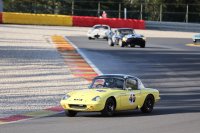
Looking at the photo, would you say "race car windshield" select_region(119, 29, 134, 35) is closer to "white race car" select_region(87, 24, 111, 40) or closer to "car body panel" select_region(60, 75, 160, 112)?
"white race car" select_region(87, 24, 111, 40)

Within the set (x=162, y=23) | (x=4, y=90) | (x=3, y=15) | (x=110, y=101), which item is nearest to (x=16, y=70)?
(x=4, y=90)

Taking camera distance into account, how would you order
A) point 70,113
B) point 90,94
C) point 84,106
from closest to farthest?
point 84,106
point 70,113
point 90,94

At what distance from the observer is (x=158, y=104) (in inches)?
680

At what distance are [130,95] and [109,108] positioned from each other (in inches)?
35.6

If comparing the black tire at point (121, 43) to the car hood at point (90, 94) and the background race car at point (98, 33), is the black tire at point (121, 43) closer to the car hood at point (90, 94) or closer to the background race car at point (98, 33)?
the background race car at point (98, 33)

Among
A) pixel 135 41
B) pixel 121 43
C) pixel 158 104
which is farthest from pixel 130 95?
pixel 121 43

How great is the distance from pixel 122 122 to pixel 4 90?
668 cm

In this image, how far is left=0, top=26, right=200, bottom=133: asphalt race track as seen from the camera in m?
11.8

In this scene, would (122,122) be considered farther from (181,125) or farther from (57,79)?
(57,79)

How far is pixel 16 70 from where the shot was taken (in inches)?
930

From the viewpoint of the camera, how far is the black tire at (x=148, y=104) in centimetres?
1522

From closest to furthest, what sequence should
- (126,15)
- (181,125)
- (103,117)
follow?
(181,125), (103,117), (126,15)

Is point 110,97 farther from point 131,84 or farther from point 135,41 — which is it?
point 135,41

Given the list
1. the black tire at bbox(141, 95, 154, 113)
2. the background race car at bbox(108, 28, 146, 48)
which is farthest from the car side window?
the background race car at bbox(108, 28, 146, 48)
